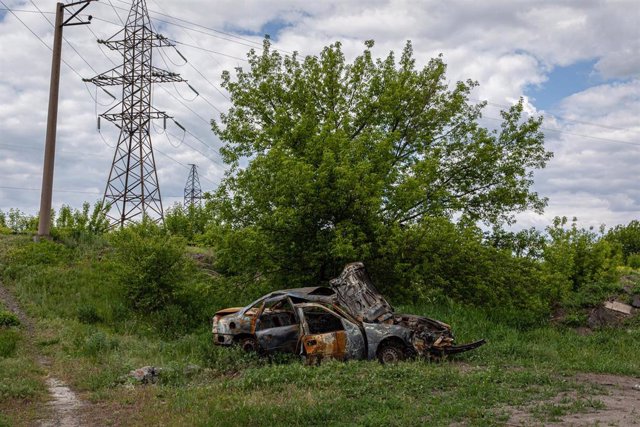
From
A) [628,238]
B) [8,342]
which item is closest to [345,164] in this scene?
[8,342]

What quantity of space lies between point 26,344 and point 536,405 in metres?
12.8

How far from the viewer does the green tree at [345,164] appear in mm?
19578

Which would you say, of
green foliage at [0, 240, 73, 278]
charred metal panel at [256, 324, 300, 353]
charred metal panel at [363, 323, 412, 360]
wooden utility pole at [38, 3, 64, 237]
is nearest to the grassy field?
charred metal panel at [256, 324, 300, 353]

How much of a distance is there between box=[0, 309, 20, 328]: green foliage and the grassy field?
301 mm

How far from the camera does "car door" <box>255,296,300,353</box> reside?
1358 cm

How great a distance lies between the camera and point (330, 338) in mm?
13062

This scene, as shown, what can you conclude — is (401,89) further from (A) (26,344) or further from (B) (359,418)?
(B) (359,418)

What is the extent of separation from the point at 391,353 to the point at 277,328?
2632mm

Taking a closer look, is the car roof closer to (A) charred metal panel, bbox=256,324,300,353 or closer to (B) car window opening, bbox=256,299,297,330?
(B) car window opening, bbox=256,299,297,330

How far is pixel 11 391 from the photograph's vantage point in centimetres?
1082

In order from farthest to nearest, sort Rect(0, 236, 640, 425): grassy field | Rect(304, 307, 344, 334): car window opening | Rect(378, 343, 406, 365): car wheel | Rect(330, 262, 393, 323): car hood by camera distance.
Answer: Rect(330, 262, 393, 323): car hood
Rect(304, 307, 344, 334): car window opening
Rect(378, 343, 406, 365): car wheel
Rect(0, 236, 640, 425): grassy field

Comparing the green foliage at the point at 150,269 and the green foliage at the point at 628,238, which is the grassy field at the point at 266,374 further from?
the green foliage at the point at 628,238

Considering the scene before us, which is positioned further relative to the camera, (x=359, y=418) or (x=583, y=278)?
(x=583, y=278)

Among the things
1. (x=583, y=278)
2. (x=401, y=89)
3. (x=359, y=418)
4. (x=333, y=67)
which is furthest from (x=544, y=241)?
(x=359, y=418)
